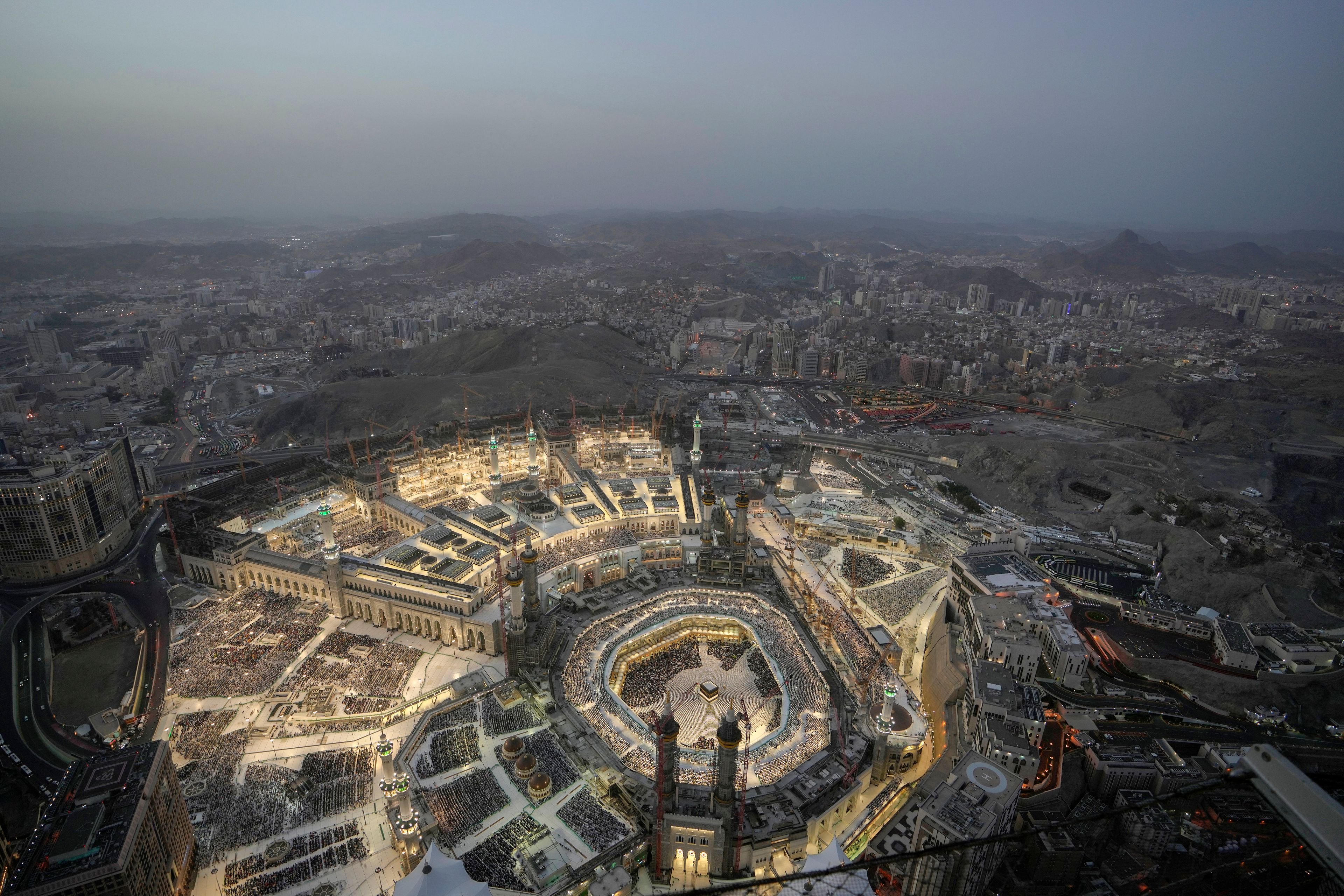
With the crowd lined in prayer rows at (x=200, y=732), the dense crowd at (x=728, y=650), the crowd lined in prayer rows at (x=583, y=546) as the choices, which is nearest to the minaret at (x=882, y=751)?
the dense crowd at (x=728, y=650)

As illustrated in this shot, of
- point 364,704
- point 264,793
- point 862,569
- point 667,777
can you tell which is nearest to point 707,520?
point 862,569

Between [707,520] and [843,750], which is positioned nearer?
[843,750]

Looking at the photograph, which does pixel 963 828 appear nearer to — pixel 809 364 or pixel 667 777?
pixel 667 777

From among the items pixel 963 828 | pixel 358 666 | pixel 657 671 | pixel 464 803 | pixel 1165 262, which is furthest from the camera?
pixel 1165 262

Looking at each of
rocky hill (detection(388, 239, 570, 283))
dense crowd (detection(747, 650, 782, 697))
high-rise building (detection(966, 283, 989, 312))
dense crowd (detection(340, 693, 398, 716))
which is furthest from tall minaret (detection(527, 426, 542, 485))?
rocky hill (detection(388, 239, 570, 283))

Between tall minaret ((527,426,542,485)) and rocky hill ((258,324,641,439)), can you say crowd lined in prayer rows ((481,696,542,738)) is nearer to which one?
tall minaret ((527,426,542,485))

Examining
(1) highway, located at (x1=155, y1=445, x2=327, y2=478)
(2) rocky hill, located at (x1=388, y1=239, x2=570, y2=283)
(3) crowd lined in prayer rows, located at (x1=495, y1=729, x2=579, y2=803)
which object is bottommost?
(1) highway, located at (x1=155, y1=445, x2=327, y2=478)
